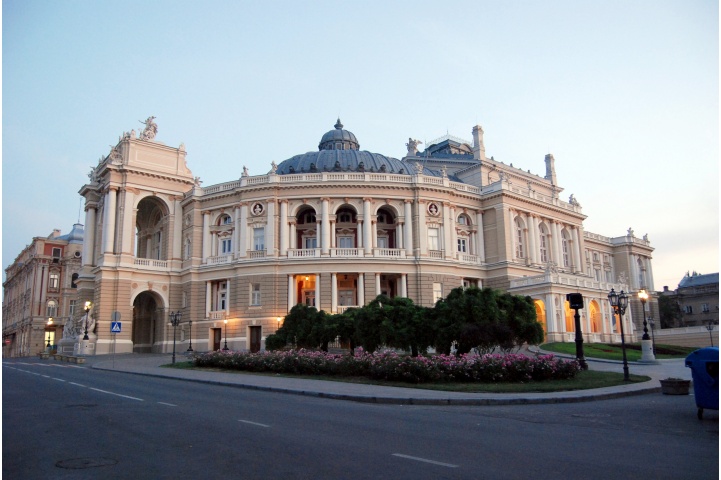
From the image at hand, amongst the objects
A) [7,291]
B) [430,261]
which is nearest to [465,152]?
[430,261]

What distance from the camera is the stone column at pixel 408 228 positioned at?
55156mm

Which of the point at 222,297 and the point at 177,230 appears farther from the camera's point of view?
the point at 177,230

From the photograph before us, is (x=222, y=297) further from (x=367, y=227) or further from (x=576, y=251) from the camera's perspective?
(x=576, y=251)

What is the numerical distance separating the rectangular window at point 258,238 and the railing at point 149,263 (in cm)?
1022

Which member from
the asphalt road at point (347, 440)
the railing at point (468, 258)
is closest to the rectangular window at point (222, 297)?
the railing at point (468, 258)

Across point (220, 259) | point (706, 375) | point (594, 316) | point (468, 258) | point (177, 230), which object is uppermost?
point (177, 230)

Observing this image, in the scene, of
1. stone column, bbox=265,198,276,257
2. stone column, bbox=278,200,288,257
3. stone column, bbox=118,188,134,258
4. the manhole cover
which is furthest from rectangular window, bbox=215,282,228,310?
the manhole cover

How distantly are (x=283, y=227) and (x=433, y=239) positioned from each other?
46.9ft

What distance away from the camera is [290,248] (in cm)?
5441

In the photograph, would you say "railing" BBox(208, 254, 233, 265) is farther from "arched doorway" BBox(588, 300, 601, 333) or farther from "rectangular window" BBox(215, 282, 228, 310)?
"arched doorway" BBox(588, 300, 601, 333)

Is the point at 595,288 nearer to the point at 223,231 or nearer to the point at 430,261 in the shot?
the point at 430,261

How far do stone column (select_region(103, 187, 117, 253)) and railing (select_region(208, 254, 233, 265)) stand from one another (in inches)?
365

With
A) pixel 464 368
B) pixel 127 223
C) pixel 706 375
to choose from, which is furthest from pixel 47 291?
pixel 706 375

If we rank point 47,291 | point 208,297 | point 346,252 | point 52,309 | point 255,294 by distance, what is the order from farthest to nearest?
point 47,291 → point 52,309 → point 208,297 → point 346,252 → point 255,294
